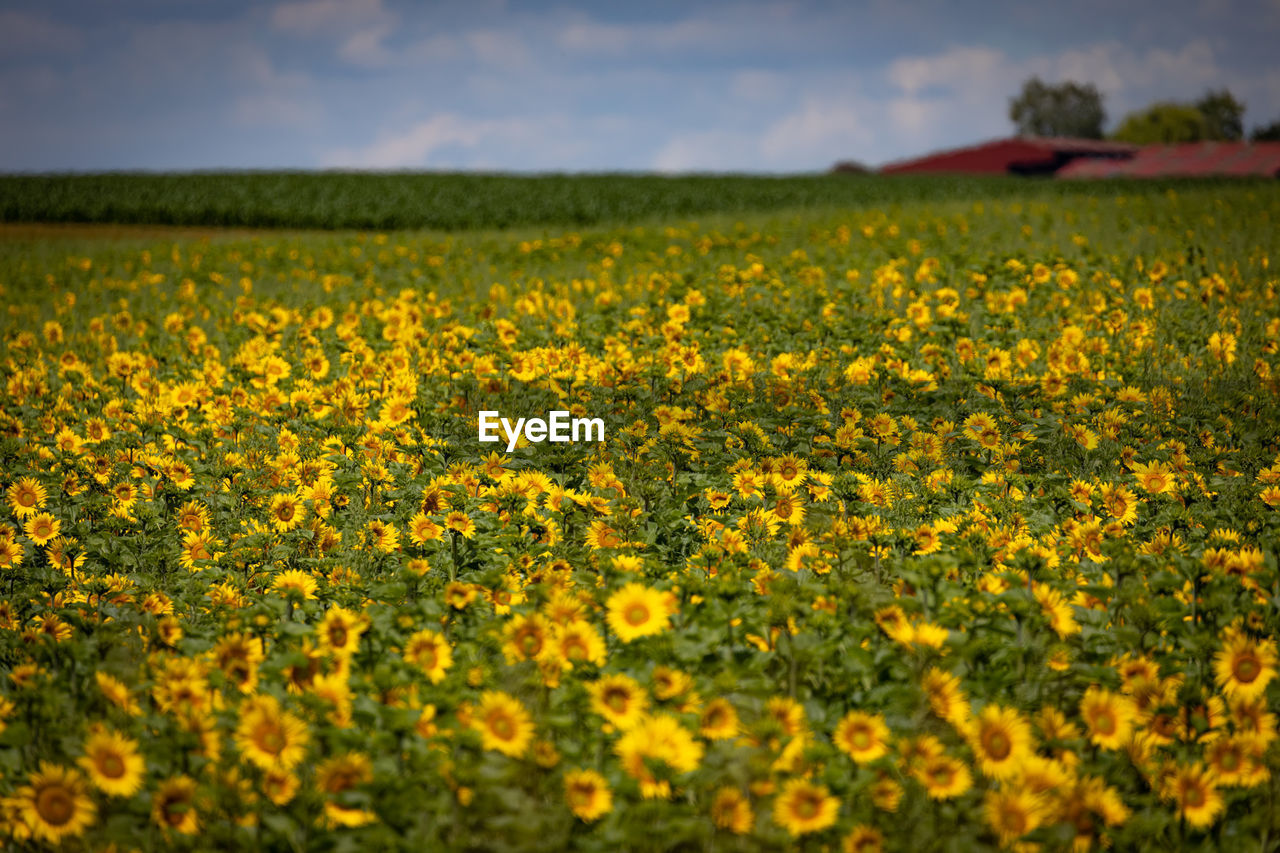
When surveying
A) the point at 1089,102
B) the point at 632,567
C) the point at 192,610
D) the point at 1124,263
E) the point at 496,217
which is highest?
the point at 1089,102

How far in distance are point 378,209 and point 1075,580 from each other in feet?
106

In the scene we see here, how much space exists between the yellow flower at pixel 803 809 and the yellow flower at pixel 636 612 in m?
0.75

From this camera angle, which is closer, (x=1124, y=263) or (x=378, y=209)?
(x=1124, y=263)

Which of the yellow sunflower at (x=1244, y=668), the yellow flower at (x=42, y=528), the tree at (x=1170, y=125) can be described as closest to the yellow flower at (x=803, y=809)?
the yellow sunflower at (x=1244, y=668)

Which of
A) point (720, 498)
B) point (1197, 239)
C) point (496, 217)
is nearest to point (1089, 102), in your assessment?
point (496, 217)

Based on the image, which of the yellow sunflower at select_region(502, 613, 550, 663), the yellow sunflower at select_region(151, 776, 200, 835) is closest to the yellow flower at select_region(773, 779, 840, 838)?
the yellow sunflower at select_region(502, 613, 550, 663)

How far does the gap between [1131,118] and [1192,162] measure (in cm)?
4041

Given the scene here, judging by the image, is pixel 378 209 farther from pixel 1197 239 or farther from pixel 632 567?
pixel 632 567

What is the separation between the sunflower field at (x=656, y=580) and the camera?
259 cm

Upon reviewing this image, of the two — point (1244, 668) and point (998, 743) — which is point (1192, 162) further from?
point (998, 743)

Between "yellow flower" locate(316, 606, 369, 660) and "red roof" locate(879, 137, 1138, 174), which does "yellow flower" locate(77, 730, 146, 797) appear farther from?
"red roof" locate(879, 137, 1138, 174)

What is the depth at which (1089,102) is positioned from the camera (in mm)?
94375

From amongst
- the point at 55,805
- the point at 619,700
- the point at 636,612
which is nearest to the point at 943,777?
the point at 619,700

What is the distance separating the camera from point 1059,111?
94125 mm
